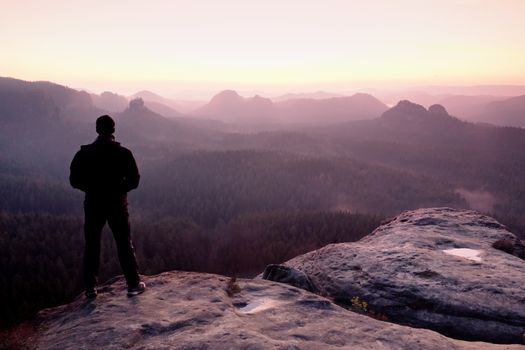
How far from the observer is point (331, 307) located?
39.7ft

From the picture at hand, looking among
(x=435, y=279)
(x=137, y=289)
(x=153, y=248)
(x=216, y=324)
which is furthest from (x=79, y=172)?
(x=153, y=248)

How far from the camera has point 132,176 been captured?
11664 millimetres

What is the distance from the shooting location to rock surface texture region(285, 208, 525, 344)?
12344 mm

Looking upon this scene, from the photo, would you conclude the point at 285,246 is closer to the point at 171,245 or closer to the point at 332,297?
the point at 171,245

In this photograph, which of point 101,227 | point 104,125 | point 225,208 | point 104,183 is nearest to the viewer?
point 104,125

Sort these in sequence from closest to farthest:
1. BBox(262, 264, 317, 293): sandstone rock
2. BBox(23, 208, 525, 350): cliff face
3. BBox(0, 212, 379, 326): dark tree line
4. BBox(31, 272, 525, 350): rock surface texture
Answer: BBox(31, 272, 525, 350): rock surface texture, BBox(23, 208, 525, 350): cliff face, BBox(262, 264, 317, 293): sandstone rock, BBox(0, 212, 379, 326): dark tree line

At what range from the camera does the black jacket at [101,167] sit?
11.3 m

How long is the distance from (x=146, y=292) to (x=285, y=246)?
58.4 m

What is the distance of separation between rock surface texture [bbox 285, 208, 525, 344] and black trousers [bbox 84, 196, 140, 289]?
7214mm

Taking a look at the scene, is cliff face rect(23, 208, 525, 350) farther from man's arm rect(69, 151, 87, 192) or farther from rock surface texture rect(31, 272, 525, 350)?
man's arm rect(69, 151, 87, 192)

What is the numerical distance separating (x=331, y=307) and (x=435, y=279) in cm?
456

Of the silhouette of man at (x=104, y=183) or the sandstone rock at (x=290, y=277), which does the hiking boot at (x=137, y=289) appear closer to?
the silhouette of man at (x=104, y=183)

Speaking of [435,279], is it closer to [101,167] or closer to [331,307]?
[331,307]

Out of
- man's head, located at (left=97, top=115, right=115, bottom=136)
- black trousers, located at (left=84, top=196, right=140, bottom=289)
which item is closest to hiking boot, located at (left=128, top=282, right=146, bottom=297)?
black trousers, located at (left=84, top=196, right=140, bottom=289)
